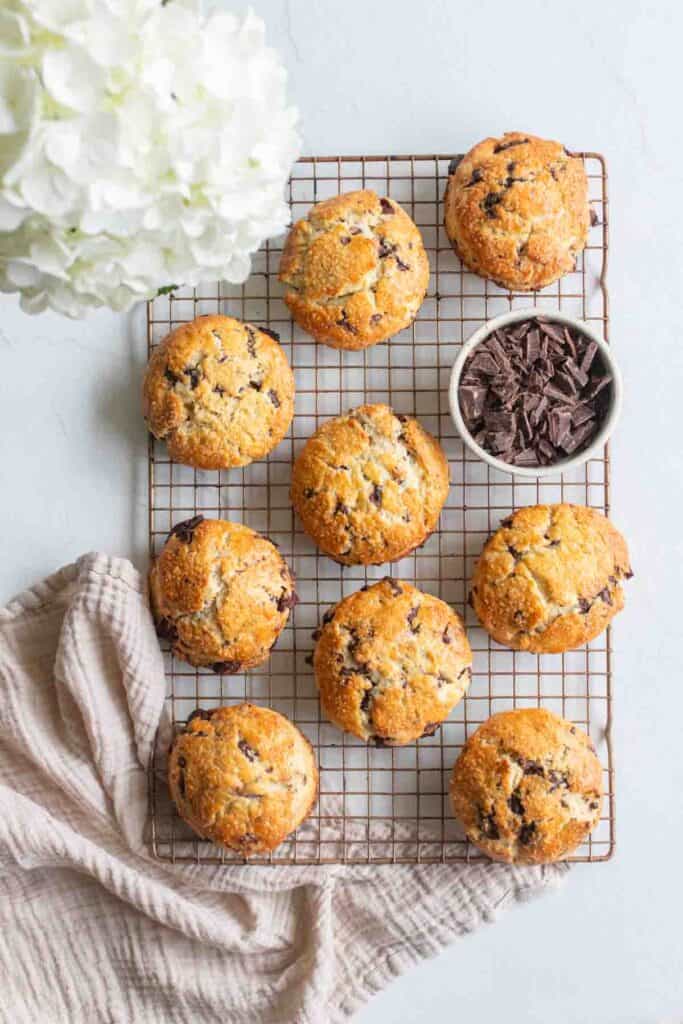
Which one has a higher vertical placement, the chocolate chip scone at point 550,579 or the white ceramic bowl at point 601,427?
the white ceramic bowl at point 601,427

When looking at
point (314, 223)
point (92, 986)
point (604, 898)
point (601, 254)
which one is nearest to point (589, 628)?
point (604, 898)

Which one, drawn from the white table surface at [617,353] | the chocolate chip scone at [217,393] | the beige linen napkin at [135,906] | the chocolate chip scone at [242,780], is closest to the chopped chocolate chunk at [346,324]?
the chocolate chip scone at [217,393]

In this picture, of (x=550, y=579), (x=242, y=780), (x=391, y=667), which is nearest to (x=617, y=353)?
(x=550, y=579)

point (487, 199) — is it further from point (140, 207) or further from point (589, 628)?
point (140, 207)

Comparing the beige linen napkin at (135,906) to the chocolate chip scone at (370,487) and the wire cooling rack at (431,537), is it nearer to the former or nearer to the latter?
the wire cooling rack at (431,537)

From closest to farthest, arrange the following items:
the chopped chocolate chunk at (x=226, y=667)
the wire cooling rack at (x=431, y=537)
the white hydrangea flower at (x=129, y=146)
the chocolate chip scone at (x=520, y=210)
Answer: the white hydrangea flower at (x=129, y=146)
the chocolate chip scone at (x=520, y=210)
the chopped chocolate chunk at (x=226, y=667)
the wire cooling rack at (x=431, y=537)

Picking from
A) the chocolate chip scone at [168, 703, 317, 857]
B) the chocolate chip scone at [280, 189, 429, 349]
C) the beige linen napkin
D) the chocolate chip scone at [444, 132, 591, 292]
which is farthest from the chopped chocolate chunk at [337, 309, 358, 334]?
the chocolate chip scone at [168, 703, 317, 857]

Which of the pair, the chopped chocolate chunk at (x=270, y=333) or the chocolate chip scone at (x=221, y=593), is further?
the chopped chocolate chunk at (x=270, y=333)
